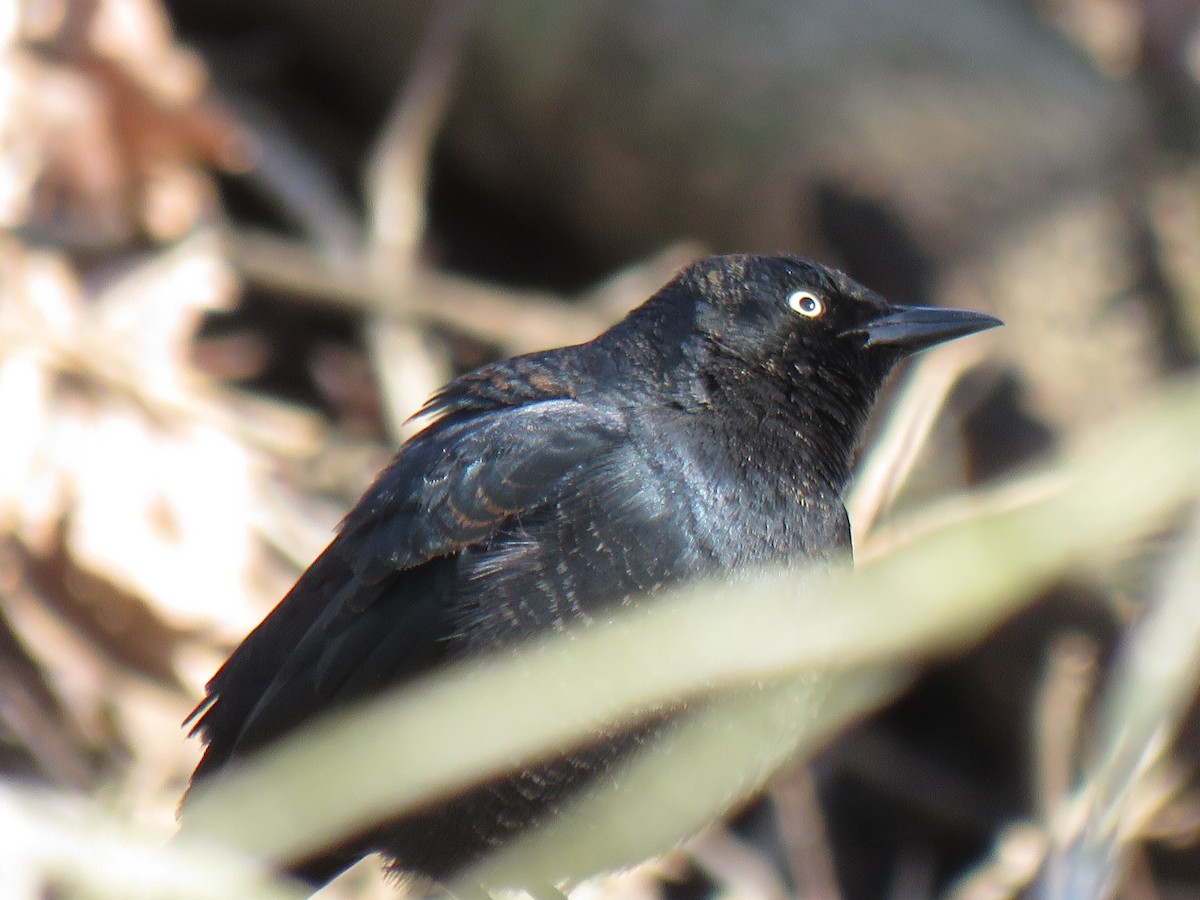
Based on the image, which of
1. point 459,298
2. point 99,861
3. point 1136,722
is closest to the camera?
point 99,861

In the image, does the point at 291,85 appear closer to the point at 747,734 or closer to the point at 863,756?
the point at 863,756

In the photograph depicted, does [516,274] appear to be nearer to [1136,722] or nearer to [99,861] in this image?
[1136,722]

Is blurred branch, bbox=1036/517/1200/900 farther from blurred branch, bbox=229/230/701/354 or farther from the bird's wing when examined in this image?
blurred branch, bbox=229/230/701/354

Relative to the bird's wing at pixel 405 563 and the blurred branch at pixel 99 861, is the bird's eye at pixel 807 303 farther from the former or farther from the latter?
the blurred branch at pixel 99 861

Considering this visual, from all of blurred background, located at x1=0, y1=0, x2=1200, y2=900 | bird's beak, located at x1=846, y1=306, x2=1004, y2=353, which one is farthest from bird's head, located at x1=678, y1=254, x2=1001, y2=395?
blurred background, located at x1=0, y1=0, x2=1200, y2=900

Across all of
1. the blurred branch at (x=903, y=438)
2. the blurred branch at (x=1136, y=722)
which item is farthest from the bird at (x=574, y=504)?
the blurred branch at (x=1136, y=722)

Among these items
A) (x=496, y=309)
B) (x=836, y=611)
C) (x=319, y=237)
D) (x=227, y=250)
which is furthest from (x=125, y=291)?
(x=836, y=611)

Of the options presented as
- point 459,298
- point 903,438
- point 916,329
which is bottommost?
point 903,438

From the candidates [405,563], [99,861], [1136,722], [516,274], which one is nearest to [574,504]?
[405,563]
